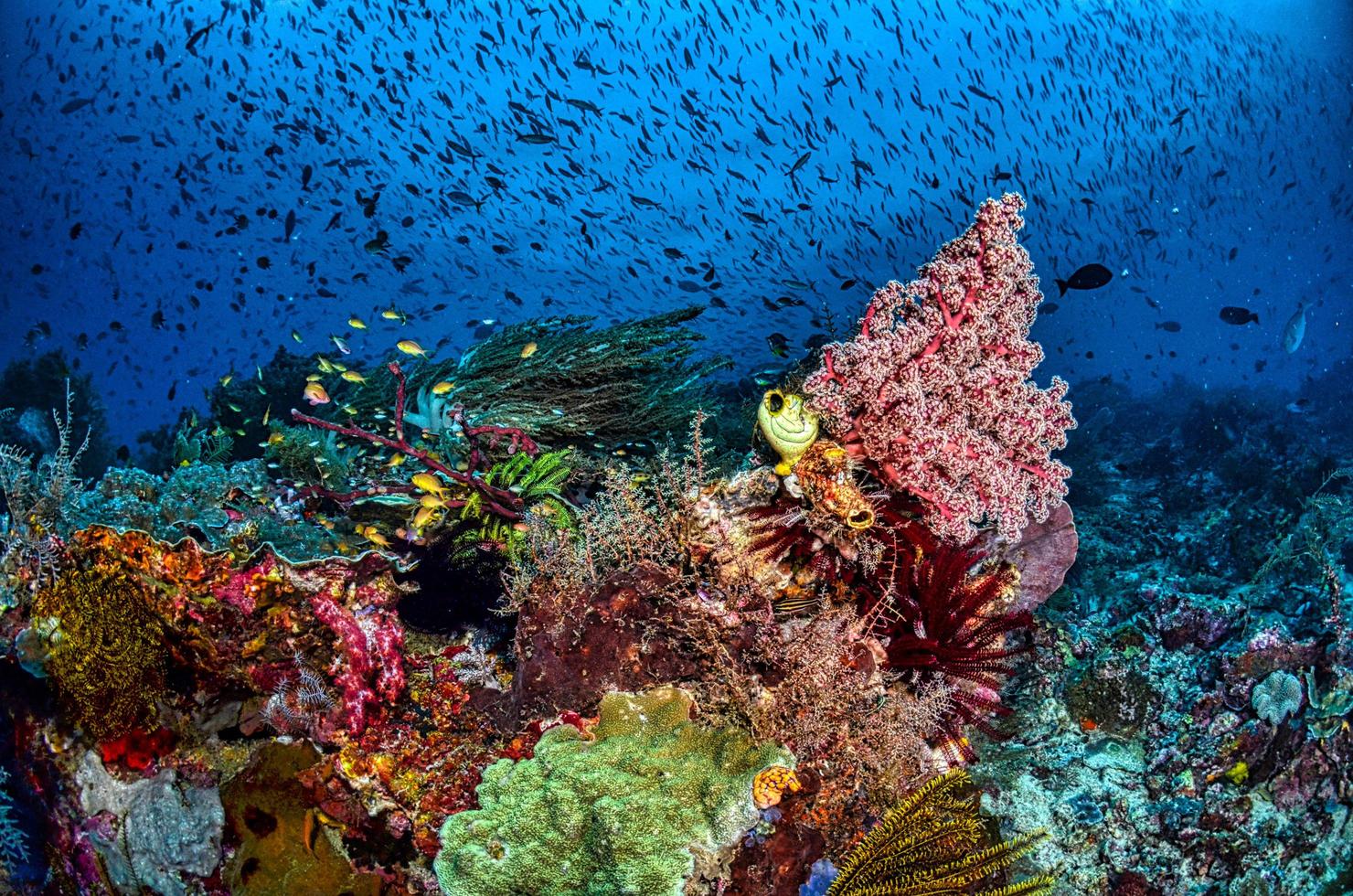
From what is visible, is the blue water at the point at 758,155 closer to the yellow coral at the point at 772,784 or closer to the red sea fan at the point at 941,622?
the red sea fan at the point at 941,622

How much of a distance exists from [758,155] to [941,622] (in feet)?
244

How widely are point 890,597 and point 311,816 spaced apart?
317cm

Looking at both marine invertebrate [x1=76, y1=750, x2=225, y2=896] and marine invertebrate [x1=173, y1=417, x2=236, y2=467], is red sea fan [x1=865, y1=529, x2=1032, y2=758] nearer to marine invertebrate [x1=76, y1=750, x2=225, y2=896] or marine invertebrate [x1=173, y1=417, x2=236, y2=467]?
marine invertebrate [x1=76, y1=750, x2=225, y2=896]

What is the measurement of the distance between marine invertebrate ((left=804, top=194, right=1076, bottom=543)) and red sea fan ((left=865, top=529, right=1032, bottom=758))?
20 centimetres

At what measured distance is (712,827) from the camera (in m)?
2.69

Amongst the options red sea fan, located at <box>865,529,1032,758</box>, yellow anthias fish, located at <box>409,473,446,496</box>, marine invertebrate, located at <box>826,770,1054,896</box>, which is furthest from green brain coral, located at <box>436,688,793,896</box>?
yellow anthias fish, located at <box>409,473,446,496</box>

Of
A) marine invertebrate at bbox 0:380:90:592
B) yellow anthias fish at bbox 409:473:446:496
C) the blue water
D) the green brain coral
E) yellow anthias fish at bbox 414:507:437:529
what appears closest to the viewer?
the green brain coral

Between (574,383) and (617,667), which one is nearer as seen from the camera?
(617,667)

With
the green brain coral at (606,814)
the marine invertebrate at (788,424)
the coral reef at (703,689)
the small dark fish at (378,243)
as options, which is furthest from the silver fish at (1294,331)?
the small dark fish at (378,243)

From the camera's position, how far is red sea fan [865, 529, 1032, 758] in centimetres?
343

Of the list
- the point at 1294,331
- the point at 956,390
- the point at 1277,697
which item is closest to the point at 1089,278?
the point at 1277,697

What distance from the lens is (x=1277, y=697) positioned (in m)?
4.05

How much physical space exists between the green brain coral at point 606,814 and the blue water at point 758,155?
41837 mm

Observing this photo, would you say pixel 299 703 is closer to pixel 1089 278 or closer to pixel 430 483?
pixel 430 483
